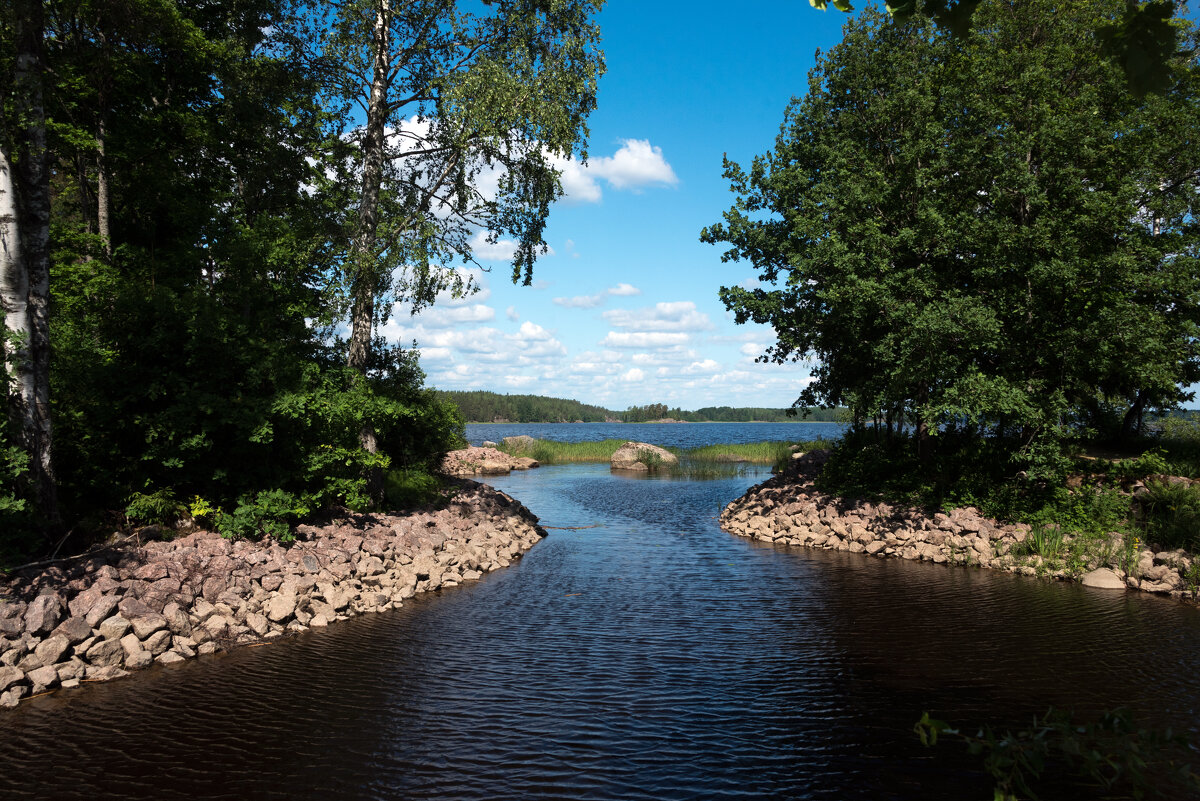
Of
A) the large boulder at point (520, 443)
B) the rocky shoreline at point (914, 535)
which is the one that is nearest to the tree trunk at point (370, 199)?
the rocky shoreline at point (914, 535)

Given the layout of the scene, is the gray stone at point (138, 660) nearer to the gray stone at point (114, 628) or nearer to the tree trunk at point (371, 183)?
the gray stone at point (114, 628)

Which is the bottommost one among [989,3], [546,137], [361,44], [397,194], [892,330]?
[892,330]

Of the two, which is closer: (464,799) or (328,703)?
(464,799)

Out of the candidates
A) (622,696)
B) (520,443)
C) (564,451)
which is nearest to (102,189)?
(622,696)

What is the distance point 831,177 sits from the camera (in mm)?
26109

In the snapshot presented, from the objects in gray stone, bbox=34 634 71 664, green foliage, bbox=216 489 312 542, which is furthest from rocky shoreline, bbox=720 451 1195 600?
gray stone, bbox=34 634 71 664

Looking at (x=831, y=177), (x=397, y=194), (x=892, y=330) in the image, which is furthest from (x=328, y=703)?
(x=831, y=177)

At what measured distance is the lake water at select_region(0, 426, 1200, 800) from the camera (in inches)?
340

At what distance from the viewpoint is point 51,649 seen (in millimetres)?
11242

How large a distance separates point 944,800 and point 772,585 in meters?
11.1

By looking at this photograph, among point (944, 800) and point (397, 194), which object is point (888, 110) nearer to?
point (397, 194)

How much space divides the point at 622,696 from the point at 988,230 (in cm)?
1824

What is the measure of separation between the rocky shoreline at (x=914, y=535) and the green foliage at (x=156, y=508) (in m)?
20.5

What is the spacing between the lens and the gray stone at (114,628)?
11922 mm
